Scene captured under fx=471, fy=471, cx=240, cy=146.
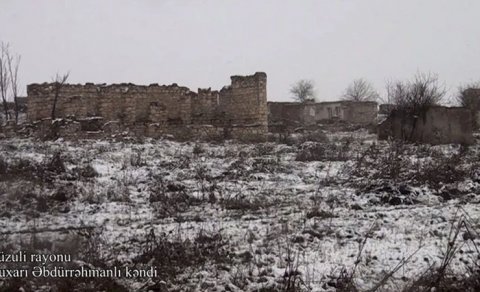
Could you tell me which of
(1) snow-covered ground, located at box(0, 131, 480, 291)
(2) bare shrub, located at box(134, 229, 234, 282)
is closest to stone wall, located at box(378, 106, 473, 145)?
(1) snow-covered ground, located at box(0, 131, 480, 291)

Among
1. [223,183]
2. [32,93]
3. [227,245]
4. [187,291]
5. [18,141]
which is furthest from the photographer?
[32,93]

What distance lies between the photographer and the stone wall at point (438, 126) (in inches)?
671

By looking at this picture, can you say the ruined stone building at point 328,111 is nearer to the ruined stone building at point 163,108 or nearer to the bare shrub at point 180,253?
the ruined stone building at point 163,108

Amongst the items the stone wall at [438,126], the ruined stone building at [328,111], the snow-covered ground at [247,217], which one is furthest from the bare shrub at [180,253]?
the ruined stone building at [328,111]

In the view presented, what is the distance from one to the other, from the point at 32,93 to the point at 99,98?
2677 millimetres

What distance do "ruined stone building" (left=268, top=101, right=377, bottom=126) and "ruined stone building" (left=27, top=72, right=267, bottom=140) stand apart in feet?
49.4

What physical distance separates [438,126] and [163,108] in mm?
11335

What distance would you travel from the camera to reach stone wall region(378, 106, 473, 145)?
671 inches

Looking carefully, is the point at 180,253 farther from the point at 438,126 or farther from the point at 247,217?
the point at 438,126

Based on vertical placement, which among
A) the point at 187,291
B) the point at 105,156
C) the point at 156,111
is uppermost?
the point at 156,111

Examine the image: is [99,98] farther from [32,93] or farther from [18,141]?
[18,141]

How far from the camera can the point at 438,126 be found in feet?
57.1

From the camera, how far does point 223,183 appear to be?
9484 millimetres

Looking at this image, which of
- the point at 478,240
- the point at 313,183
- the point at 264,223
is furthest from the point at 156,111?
the point at 478,240
